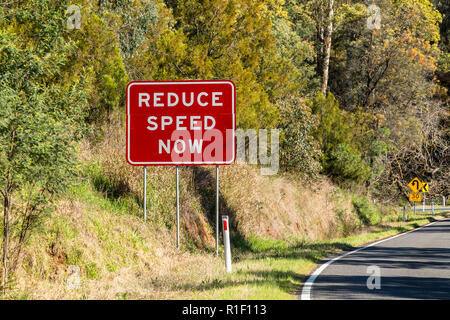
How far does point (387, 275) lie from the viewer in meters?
12.7

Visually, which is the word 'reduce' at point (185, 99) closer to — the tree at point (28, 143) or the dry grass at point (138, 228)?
the dry grass at point (138, 228)

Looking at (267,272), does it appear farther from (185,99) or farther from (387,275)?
(185,99)

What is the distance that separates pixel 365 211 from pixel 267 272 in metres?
23.1

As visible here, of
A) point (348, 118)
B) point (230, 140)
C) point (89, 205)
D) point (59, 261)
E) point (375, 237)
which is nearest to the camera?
point (59, 261)

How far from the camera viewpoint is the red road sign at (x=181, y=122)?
14.9 meters

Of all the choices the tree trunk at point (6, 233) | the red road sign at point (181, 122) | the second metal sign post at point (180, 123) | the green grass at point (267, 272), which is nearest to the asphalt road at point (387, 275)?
the green grass at point (267, 272)

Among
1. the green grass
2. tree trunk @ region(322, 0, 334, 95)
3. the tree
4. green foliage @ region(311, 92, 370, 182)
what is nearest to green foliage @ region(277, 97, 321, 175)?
green foliage @ region(311, 92, 370, 182)

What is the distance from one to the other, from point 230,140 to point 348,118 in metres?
24.5

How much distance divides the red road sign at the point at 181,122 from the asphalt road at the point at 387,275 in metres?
3.80

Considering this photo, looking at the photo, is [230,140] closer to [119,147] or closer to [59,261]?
[119,147]

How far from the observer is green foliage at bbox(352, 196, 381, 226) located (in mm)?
34000

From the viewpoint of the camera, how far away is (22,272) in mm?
10664

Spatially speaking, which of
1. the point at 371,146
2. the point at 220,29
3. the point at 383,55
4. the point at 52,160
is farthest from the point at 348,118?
the point at 52,160

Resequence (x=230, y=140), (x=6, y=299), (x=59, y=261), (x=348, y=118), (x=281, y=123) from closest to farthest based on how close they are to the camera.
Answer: (x=6, y=299), (x=59, y=261), (x=230, y=140), (x=281, y=123), (x=348, y=118)
